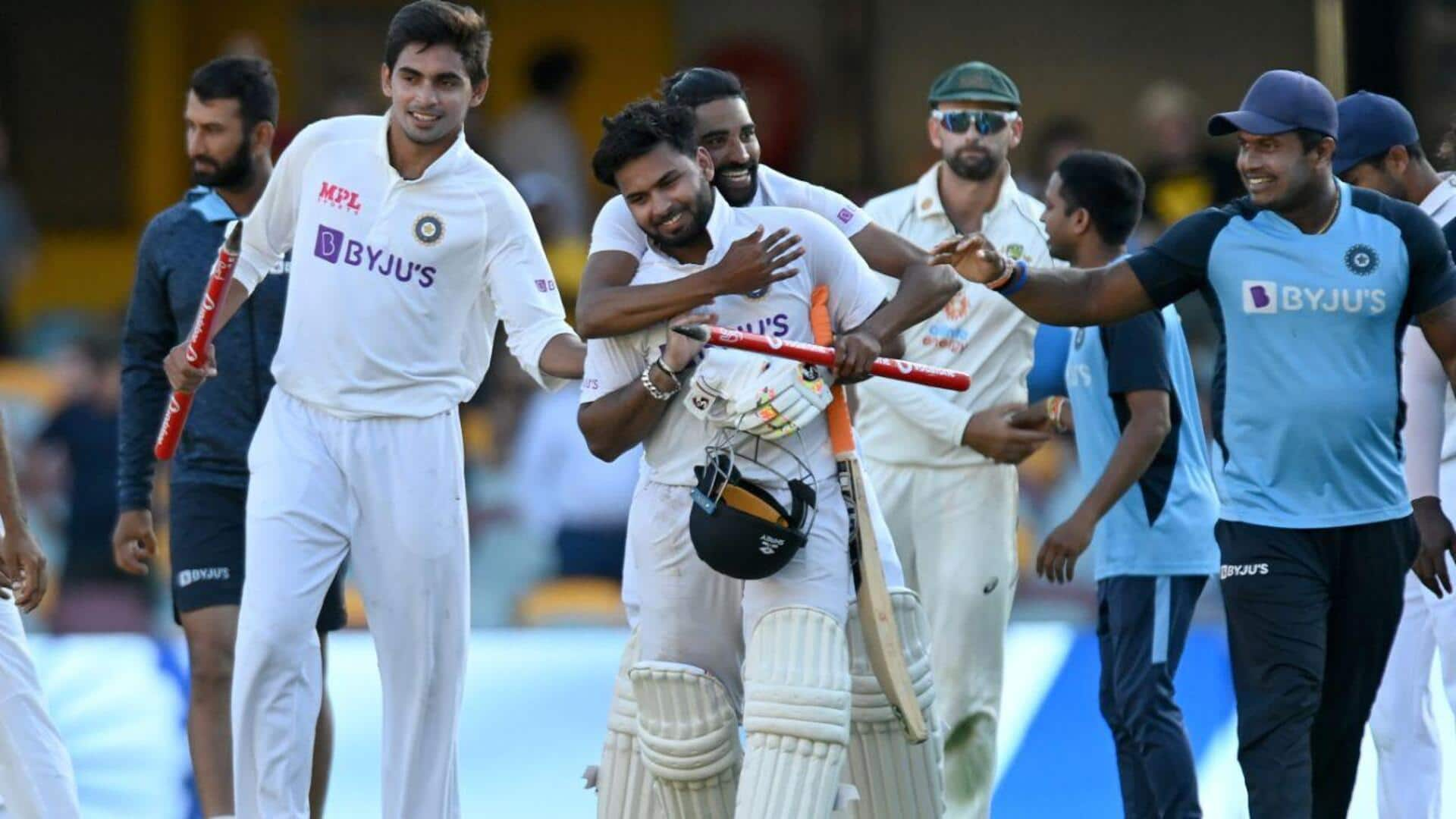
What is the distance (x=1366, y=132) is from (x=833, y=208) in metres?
1.46

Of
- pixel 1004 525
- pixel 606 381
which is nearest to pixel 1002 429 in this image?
pixel 1004 525

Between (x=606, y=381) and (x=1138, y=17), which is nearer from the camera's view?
(x=606, y=381)

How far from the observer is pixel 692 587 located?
5711mm

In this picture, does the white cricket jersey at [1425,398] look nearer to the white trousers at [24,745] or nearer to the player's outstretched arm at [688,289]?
the player's outstretched arm at [688,289]

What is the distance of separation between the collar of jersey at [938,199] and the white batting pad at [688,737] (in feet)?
7.30

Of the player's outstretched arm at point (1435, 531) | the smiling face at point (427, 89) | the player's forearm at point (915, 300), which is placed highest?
the smiling face at point (427, 89)

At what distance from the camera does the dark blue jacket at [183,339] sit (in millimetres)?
6934

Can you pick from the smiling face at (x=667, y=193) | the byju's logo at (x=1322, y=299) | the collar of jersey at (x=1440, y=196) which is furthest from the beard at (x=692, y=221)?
the collar of jersey at (x=1440, y=196)

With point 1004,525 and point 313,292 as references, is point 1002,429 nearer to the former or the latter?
point 1004,525

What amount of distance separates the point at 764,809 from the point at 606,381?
1037 mm

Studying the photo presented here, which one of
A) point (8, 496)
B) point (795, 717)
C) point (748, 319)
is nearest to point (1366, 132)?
point (748, 319)

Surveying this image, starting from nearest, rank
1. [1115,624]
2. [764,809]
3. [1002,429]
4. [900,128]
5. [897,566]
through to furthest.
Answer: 1. [764,809]
2. [897,566]
3. [1115,624]
4. [1002,429]
5. [900,128]

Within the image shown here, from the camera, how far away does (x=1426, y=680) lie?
688 cm

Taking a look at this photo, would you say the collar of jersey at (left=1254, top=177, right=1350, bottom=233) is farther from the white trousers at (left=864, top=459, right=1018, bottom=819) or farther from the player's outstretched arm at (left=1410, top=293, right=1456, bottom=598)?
the white trousers at (left=864, top=459, right=1018, bottom=819)
